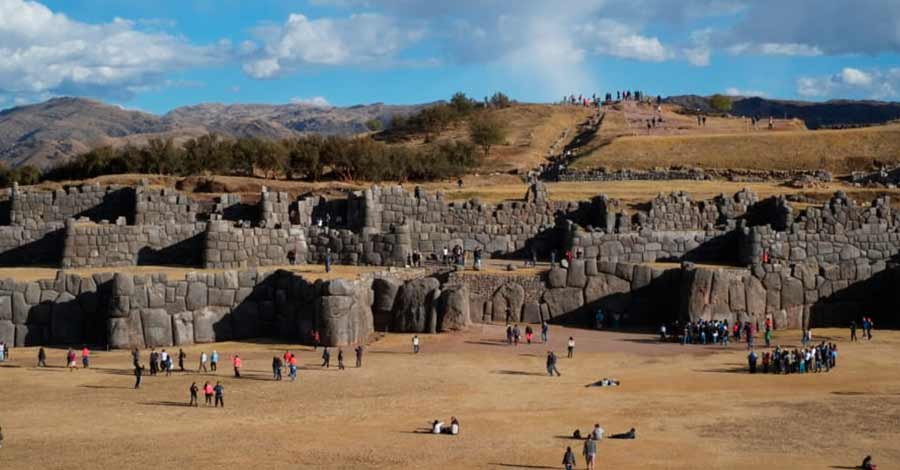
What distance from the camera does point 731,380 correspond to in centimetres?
3209

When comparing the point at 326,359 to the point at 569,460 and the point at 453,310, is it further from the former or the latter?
the point at 569,460

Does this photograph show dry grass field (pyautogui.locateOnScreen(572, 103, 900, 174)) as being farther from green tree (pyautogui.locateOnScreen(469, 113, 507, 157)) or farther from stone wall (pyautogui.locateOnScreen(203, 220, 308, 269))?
stone wall (pyautogui.locateOnScreen(203, 220, 308, 269))

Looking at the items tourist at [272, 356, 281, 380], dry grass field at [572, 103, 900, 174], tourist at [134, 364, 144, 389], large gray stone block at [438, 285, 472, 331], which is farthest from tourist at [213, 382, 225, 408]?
dry grass field at [572, 103, 900, 174]

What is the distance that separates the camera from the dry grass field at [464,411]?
2420 cm

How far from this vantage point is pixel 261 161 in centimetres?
7412

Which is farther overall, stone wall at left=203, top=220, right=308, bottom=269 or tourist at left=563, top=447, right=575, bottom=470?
stone wall at left=203, top=220, right=308, bottom=269

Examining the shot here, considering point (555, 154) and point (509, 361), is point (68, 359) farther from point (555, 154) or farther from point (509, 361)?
point (555, 154)

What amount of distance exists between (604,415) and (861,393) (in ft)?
24.1

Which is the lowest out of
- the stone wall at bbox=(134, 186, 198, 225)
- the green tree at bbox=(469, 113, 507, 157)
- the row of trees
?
the stone wall at bbox=(134, 186, 198, 225)

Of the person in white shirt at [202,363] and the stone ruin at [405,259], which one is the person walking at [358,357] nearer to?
the stone ruin at [405,259]

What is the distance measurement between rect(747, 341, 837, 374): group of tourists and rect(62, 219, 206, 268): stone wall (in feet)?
71.7

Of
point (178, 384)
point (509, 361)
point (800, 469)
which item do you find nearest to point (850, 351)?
point (509, 361)

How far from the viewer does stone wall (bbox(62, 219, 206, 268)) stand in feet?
142

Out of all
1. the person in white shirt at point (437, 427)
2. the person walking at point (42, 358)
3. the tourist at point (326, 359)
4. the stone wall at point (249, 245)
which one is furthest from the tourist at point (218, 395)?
the stone wall at point (249, 245)
